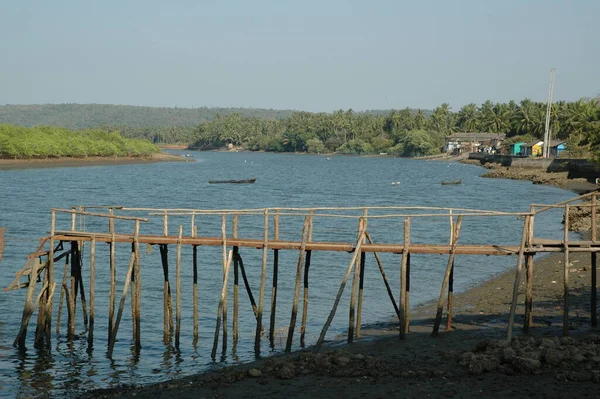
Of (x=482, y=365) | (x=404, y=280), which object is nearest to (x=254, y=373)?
(x=482, y=365)

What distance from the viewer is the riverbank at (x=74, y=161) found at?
131 m

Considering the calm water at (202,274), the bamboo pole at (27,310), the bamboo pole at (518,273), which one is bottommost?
the calm water at (202,274)

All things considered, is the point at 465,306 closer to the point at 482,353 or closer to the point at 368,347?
the point at 368,347

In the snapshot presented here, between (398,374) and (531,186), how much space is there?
8662cm

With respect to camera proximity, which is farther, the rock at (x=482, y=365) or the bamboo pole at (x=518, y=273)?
the bamboo pole at (x=518, y=273)

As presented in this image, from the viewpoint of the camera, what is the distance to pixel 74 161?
503 feet

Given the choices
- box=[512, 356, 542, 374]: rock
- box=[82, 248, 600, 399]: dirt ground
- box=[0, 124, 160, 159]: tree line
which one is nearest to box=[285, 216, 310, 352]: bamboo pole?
box=[82, 248, 600, 399]: dirt ground

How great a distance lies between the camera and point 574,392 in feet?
47.4

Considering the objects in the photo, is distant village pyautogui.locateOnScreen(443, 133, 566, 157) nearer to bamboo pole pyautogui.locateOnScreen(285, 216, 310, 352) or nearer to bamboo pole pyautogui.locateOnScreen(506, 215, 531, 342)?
bamboo pole pyautogui.locateOnScreen(506, 215, 531, 342)

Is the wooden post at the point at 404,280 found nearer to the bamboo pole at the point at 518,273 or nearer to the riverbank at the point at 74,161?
the bamboo pole at the point at 518,273

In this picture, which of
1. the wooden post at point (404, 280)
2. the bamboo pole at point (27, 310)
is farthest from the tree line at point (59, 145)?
the wooden post at point (404, 280)

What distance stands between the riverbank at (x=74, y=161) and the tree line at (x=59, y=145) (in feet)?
3.29

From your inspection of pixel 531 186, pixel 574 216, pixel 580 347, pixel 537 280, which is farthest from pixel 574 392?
pixel 531 186

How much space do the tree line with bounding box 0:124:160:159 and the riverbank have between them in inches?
39.4
